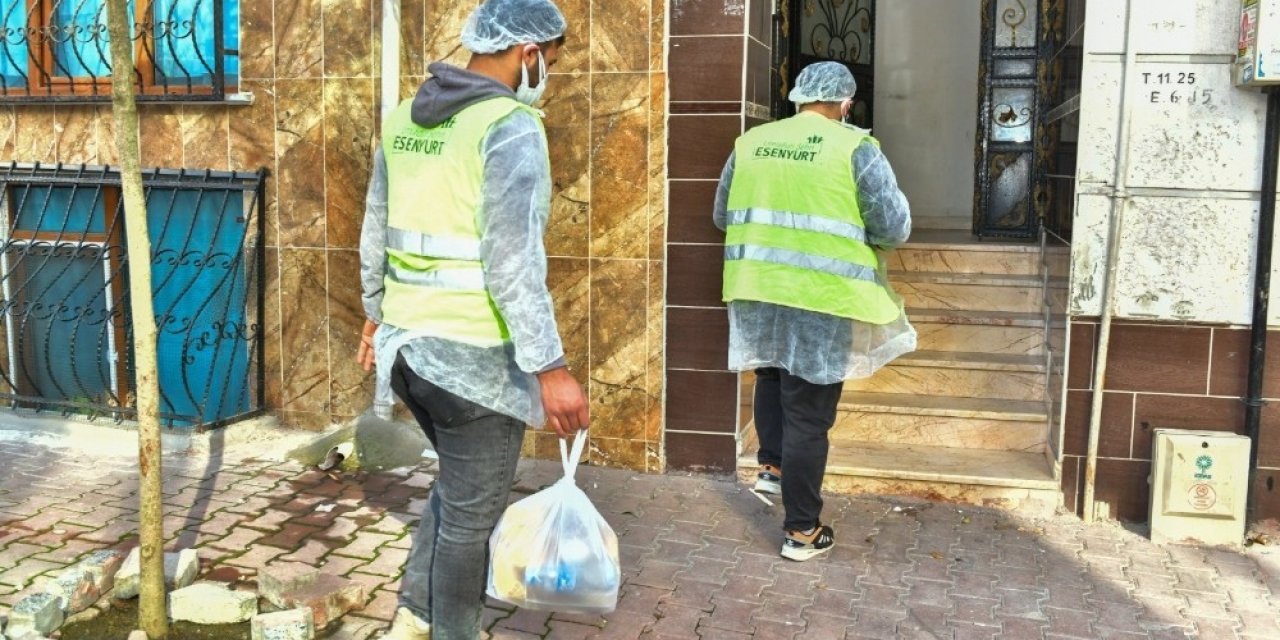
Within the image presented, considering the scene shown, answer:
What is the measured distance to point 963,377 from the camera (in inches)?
235

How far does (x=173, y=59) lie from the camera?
6758 mm

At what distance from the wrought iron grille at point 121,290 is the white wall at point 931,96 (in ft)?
16.0

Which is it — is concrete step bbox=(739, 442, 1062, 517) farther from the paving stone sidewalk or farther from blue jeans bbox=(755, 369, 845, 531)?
blue jeans bbox=(755, 369, 845, 531)

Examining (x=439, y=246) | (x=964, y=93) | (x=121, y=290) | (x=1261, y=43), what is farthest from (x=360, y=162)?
(x=964, y=93)

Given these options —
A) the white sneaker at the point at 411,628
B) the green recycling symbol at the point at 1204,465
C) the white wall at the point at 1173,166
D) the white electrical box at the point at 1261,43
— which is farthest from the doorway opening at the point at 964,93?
the white sneaker at the point at 411,628

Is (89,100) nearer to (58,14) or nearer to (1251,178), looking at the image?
(58,14)

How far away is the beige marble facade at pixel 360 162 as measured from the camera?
5543 millimetres

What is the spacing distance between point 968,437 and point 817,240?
1.80 metres

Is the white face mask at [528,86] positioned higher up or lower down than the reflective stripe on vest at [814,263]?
higher up

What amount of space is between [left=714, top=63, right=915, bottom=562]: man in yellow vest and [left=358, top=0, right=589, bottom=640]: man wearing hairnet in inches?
54.0

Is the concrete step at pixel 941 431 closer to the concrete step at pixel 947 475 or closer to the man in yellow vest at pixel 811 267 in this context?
the concrete step at pixel 947 475

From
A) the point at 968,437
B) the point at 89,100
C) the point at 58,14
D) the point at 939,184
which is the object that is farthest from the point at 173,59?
the point at 939,184

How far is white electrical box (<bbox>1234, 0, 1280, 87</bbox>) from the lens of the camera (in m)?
4.40

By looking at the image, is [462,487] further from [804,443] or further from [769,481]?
[769,481]
